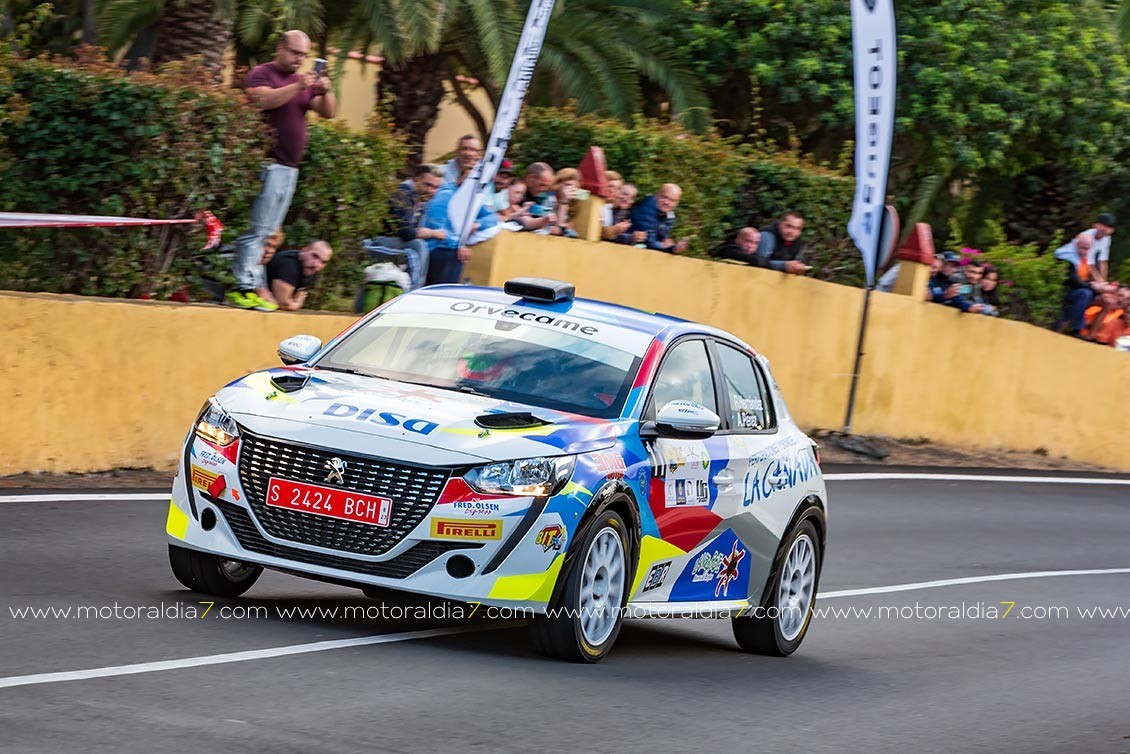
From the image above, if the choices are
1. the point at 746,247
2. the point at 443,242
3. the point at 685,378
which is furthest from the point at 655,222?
the point at 685,378

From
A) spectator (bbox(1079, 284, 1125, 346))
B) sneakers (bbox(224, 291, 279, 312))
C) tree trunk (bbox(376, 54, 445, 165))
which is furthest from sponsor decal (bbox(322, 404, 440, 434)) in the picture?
spectator (bbox(1079, 284, 1125, 346))

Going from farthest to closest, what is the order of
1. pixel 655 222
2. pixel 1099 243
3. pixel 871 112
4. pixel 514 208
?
pixel 1099 243
pixel 871 112
pixel 655 222
pixel 514 208

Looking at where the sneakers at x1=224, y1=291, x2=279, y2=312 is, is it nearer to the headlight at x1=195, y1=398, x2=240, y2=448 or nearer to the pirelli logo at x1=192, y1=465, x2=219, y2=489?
the headlight at x1=195, y1=398, x2=240, y2=448

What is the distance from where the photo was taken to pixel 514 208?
18.9 m

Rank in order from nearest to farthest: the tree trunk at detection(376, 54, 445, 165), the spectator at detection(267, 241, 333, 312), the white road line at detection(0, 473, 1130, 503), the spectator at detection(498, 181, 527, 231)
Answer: the white road line at detection(0, 473, 1130, 503)
the spectator at detection(267, 241, 333, 312)
the spectator at detection(498, 181, 527, 231)
the tree trunk at detection(376, 54, 445, 165)

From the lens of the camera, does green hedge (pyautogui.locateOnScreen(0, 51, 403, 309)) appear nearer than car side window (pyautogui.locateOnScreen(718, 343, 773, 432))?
No

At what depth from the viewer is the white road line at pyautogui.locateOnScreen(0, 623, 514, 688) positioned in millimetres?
6824

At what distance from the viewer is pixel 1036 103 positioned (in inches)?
1144

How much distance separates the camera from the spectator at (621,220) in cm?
2038

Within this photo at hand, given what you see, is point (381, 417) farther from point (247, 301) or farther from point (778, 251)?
point (778, 251)

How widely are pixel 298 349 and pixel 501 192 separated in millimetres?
9508

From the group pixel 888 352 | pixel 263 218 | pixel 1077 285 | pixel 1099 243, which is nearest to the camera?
pixel 263 218

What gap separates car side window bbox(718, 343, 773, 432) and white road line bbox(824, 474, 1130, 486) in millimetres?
9952

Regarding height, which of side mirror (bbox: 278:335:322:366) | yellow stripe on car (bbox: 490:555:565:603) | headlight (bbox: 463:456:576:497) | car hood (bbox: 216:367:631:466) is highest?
side mirror (bbox: 278:335:322:366)
